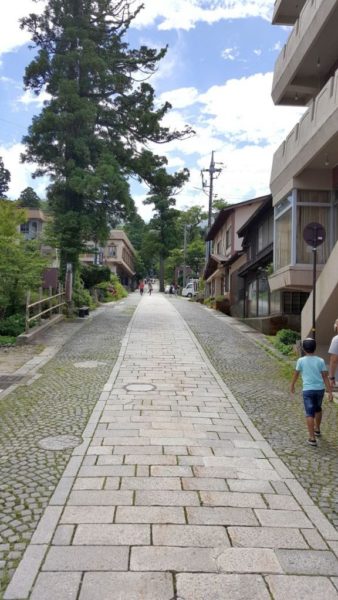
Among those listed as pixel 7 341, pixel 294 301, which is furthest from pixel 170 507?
pixel 294 301

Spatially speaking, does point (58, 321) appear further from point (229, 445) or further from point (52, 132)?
point (229, 445)

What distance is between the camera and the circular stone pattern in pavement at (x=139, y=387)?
387 inches

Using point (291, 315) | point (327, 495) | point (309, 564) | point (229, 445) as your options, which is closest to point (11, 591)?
point (309, 564)

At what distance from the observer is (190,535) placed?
4.17 meters

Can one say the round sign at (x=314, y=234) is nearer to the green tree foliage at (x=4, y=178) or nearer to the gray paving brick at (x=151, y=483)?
the gray paving brick at (x=151, y=483)

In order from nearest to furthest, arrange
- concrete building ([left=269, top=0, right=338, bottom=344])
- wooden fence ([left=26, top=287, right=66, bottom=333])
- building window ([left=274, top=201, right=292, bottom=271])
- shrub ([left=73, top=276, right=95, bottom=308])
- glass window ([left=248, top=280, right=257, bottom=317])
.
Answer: concrete building ([left=269, top=0, right=338, bottom=344]) → building window ([left=274, top=201, right=292, bottom=271]) → wooden fence ([left=26, top=287, right=66, bottom=333]) → shrub ([left=73, top=276, right=95, bottom=308]) → glass window ([left=248, top=280, right=257, bottom=317])

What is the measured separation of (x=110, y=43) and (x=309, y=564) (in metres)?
25.9

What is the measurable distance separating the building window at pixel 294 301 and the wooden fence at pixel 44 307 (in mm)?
9269

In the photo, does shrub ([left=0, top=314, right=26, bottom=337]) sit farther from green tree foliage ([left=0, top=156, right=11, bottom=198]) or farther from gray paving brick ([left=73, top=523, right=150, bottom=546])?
green tree foliage ([left=0, top=156, right=11, bottom=198])

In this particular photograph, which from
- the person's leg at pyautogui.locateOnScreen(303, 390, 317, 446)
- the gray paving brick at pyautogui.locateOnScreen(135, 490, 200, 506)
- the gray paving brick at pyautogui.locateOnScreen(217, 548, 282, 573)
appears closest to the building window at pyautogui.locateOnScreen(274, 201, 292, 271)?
the person's leg at pyautogui.locateOnScreen(303, 390, 317, 446)

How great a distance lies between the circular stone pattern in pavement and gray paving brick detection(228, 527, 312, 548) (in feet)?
18.4

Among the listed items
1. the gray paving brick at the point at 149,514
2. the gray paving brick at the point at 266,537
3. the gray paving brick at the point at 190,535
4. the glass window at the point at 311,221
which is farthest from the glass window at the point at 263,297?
the gray paving brick at the point at 190,535

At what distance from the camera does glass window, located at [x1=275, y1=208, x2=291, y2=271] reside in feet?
44.0

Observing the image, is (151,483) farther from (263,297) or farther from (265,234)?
(265,234)
